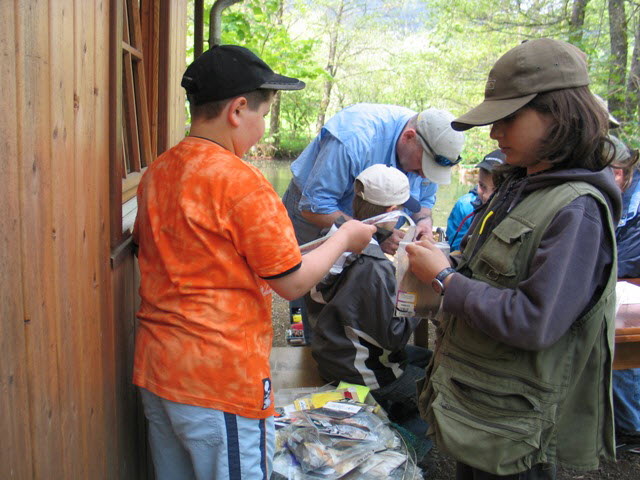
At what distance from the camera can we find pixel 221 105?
5.75ft

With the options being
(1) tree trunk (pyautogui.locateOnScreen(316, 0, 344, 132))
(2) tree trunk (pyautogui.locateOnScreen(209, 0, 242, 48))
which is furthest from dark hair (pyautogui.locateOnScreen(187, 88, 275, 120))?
(1) tree trunk (pyautogui.locateOnScreen(316, 0, 344, 132))

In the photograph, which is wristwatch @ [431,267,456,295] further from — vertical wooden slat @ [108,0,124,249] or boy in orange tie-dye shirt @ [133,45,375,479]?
vertical wooden slat @ [108,0,124,249]

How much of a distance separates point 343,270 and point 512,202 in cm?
113

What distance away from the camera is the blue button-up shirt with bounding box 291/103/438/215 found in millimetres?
3523

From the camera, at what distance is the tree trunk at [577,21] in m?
9.47

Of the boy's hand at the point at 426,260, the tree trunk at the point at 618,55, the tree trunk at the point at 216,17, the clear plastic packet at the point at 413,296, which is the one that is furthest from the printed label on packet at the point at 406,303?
the tree trunk at the point at 618,55

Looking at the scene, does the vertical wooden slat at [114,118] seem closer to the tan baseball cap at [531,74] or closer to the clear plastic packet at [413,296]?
the clear plastic packet at [413,296]

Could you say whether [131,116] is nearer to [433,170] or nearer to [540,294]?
[433,170]

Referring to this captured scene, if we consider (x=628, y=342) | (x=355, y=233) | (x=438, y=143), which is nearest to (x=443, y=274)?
(x=355, y=233)

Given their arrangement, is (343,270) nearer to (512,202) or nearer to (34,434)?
(512,202)

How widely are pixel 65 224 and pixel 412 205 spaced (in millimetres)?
2646

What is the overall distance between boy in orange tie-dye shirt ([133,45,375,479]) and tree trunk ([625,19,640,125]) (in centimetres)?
788

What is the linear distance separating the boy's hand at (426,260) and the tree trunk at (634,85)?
7.44 m

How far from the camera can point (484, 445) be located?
1.76 m
